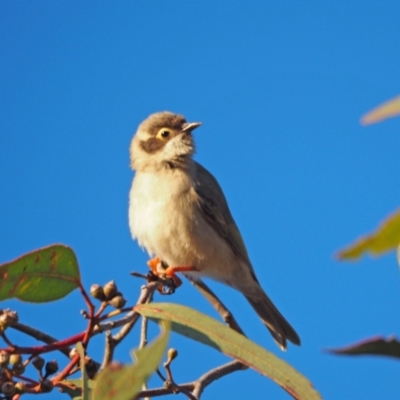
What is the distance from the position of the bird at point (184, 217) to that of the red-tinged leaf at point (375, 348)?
4347mm

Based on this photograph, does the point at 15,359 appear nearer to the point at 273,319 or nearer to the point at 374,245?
the point at 374,245

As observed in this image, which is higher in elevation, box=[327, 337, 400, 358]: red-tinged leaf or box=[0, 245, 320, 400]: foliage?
box=[0, 245, 320, 400]: foliage

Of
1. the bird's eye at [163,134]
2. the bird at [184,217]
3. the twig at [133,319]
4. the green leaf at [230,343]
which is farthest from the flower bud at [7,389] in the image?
the bird's eye at [163,134]

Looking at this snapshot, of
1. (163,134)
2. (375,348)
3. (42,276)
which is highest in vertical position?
(163,134)

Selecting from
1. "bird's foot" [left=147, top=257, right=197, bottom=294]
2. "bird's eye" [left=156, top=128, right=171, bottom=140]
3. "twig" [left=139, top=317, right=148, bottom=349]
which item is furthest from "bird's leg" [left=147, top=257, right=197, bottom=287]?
"twig" [left=139, top=317, right=148, bottom=349]

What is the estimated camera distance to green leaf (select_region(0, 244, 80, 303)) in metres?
2.48

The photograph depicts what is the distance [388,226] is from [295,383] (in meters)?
1.46

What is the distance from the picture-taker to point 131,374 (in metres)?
1.28

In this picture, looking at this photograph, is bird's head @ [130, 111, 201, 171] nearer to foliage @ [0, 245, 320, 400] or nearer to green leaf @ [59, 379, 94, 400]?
foliage @ [0, 245, 320, 400]

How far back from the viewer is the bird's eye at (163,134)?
21.9ft

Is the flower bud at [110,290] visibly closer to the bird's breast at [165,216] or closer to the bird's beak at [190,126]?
the bird's breast at [165,216]

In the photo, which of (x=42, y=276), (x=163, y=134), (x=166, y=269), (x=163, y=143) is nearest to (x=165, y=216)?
(x=166, y=269)

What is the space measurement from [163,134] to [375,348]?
544 centimetres

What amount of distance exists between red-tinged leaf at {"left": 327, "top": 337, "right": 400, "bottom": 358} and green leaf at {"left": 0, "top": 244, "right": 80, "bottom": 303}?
1469 millimetres
